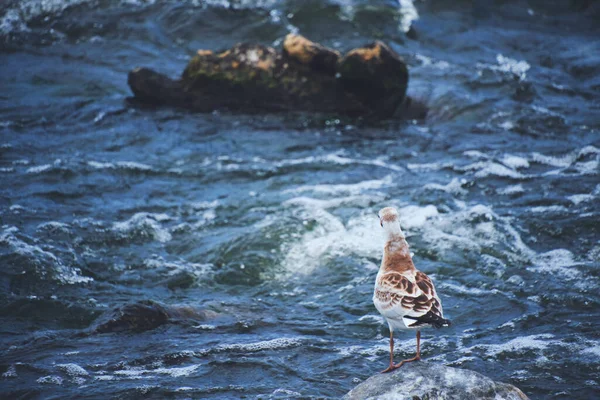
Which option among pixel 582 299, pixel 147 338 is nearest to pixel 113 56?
pixel 147 338

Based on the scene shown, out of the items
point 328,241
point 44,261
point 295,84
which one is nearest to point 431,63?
point 295,84

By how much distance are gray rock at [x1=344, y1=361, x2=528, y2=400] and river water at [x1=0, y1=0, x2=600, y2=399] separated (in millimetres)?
895

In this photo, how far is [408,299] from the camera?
17.8ft

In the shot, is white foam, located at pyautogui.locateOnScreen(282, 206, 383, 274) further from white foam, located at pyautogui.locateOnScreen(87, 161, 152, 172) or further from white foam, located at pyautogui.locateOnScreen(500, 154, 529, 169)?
white foam, located at pyautogui.locateOnScreen(87, 161, 152, 172)

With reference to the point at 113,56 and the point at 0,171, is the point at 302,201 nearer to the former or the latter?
the point at 0,171

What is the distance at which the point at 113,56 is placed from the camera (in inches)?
685

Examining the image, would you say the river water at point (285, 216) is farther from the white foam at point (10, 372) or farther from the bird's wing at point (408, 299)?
the bird's wing at point (408, 299)

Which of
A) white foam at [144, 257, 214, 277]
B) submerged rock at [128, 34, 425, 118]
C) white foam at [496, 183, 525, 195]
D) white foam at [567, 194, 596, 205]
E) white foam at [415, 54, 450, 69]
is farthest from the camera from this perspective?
white foam at [415, 54, 450, 69]

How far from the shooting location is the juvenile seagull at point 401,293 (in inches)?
207

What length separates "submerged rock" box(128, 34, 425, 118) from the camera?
545 inches

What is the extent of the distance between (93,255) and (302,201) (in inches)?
120

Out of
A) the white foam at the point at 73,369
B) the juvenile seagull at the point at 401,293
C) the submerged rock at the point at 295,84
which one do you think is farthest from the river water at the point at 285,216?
the juvenile seagull at the point at 401,293

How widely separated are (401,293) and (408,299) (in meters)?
0.10

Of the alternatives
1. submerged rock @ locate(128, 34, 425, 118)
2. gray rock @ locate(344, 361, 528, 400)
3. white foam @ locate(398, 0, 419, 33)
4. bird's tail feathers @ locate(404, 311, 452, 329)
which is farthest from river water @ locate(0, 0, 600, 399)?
bird's tail feathers @ locate(404, 311, 452, 329)
